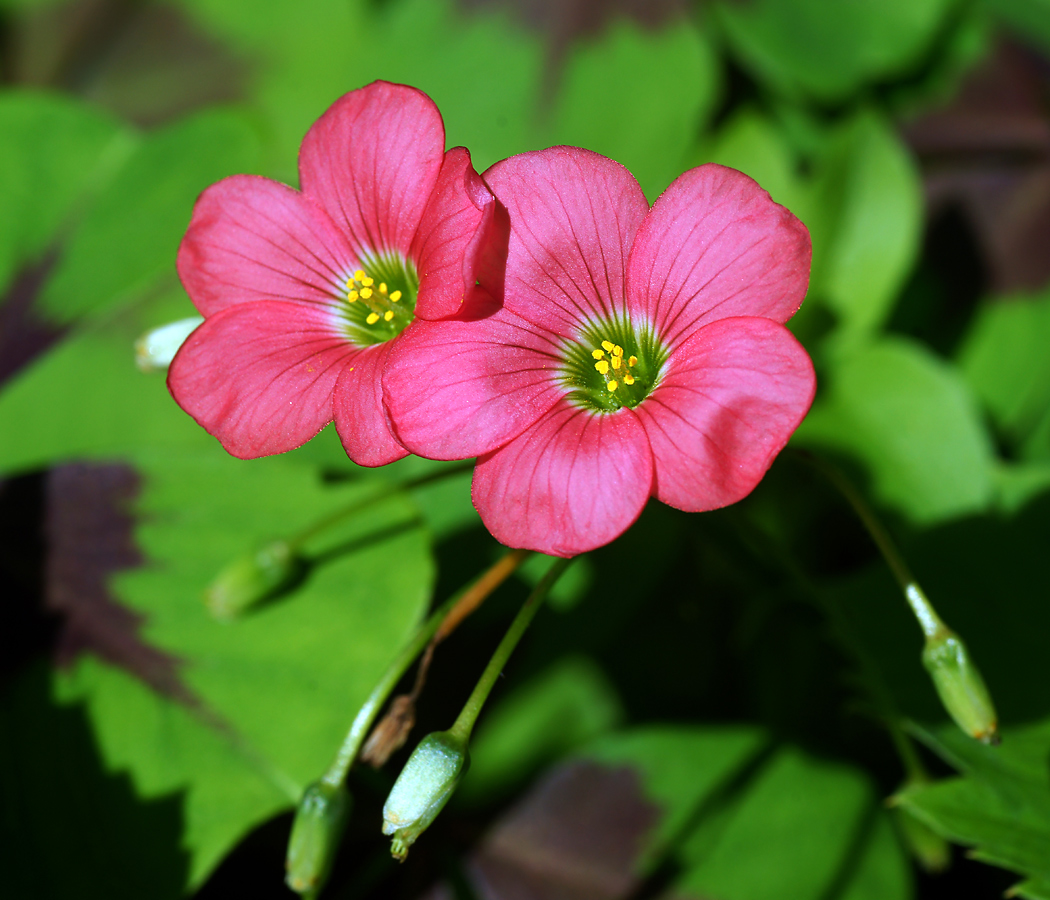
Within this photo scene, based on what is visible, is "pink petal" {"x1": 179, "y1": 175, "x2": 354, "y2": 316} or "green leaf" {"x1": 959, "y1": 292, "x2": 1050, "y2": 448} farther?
"green leaf" {"x1": 959, "y1": 292, "x2": 1050, "y2": 448}

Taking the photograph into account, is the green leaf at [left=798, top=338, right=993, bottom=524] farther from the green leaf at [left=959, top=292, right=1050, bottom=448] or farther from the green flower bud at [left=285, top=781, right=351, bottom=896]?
the green flower bud at [left=285, top=781, right=351, bottom=896]

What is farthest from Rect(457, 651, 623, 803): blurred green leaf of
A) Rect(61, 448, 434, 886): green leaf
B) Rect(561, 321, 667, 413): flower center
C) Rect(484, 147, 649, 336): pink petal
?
Rect(484, 147, 649, 336): pink petal

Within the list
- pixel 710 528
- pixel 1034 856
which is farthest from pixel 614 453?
pixel 1034 856

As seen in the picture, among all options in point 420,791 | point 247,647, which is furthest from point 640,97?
point 420,791

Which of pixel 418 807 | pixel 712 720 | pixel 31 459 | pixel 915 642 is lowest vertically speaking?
pixel 712 720

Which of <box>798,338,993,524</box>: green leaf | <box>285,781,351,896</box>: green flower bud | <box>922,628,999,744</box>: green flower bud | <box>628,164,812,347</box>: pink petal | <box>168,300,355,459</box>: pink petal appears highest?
<box>168,300,355,459</box>: pink petal

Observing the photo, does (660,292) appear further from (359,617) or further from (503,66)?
(503,66)

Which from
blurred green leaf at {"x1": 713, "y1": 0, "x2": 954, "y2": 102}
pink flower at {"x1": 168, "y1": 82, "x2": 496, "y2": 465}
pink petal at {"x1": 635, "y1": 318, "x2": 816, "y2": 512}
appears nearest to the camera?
pink petal at {"x1": 635, "y1": 318, "x2": 816, "y2": 512}
